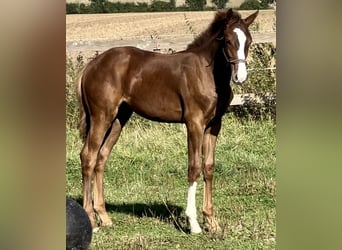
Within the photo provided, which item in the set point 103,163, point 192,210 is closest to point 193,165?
point 192,210

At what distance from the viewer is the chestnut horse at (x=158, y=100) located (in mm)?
2633

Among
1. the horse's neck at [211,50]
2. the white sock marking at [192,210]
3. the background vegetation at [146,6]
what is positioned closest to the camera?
the background vegetation at [146,6]

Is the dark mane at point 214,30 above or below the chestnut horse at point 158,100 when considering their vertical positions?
above

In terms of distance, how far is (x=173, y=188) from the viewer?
278cm

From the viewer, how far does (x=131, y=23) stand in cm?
267

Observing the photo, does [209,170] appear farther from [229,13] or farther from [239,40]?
[229,13]

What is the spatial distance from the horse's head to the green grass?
0.34 metres

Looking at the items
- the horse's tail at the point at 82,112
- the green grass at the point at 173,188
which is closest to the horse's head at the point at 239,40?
the green grass at the point at 173,188

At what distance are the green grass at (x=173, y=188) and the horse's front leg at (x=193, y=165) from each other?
0.06 meters

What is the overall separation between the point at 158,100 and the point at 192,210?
1.95ft

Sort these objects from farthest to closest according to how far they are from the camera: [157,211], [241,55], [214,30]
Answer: [157,211], [214,30], [241,55]

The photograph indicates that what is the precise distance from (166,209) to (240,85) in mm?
771

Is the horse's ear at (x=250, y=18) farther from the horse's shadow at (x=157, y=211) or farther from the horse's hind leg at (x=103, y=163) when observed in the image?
the horse's shadow at (x=157, y=211)
